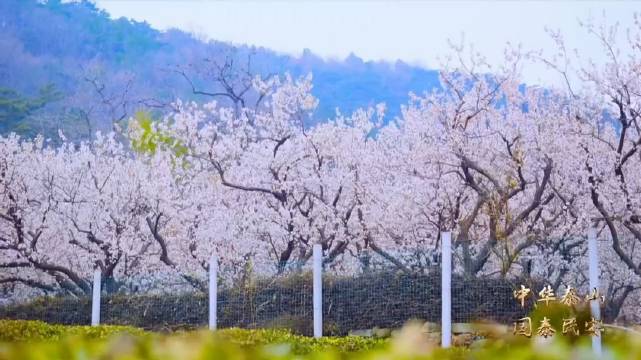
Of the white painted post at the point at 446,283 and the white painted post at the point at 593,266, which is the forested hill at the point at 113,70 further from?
the white painted post at the point at 593,266

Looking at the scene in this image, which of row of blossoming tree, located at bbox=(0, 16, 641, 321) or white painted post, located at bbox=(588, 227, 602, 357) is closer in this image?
white painted post, located at bbox=(588, 227, 602, 357)

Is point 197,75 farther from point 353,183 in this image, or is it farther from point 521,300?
point 521,300

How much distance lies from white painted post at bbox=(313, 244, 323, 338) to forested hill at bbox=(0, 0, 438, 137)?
8.33ft

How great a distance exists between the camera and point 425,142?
5.69m

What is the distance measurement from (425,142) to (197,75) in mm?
3526

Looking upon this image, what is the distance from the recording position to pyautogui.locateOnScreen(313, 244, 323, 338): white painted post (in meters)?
4.70

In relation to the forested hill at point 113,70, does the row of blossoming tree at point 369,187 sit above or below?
below

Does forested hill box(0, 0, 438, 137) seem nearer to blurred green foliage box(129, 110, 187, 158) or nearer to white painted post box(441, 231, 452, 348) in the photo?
blurred green foliage box(129, 110, 187, 158)

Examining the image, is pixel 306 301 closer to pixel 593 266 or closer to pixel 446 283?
pixel 446 283

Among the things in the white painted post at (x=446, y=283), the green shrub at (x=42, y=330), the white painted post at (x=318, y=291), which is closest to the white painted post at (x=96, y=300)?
the green shrub at (x=42, y=330)

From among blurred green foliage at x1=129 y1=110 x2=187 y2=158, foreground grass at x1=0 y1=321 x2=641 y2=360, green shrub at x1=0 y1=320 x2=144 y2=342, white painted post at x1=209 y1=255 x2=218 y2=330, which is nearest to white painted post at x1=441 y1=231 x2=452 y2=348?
white painted post at x1=209 y1=255 x2=218 y2=330

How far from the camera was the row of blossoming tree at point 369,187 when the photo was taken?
4.91m

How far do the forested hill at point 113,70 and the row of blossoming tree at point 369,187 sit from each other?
0.51 metres

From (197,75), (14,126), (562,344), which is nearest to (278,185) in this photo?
(197,75)
